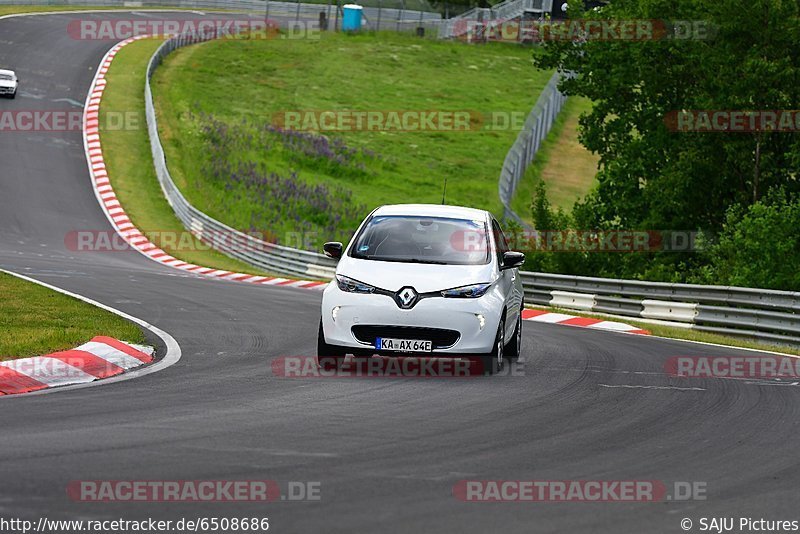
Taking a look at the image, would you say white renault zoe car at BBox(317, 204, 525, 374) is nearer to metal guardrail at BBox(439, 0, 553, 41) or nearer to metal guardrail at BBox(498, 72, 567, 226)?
metal guardrail at BBox(498, 72, 567, 226)

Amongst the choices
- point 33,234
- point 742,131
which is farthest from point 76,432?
point 33,234

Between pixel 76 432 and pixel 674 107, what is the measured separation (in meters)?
26.8

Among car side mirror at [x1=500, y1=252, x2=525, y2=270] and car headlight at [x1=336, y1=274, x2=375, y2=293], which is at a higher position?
car side mirror at [x1=500, y1=252, x2=525, y2=270]

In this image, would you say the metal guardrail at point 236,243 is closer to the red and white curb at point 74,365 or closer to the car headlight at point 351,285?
the red and white curb at point 74,365

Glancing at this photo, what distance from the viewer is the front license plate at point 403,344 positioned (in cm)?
1188

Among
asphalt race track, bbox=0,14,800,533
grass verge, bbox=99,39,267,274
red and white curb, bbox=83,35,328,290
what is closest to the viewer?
asphalt race track, bbox=0,14,800,533

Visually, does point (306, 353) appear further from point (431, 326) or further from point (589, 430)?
point (589, 430)

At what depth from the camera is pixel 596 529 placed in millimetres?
6113

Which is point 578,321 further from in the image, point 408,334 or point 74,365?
point 74,365

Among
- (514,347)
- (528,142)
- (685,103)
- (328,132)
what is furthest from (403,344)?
(328,132)

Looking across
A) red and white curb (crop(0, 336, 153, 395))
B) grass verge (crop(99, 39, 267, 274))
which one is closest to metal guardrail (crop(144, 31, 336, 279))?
grass verge (crop(99, 39, 267, 274))

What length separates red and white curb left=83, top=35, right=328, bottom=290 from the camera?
3114 cm

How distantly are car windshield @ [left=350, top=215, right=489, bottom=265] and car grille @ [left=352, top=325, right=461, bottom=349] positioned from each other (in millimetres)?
935

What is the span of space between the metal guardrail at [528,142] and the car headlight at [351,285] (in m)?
27.2
